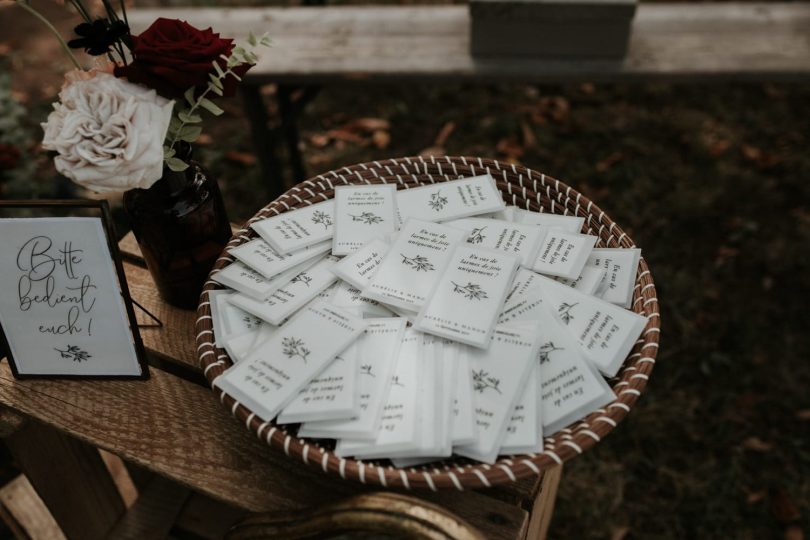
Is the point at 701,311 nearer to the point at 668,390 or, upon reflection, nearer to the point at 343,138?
the point at 668,390

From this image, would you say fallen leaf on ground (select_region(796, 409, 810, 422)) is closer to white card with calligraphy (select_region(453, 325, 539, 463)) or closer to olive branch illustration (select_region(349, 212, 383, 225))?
white card with calligraphy (select_region(453, 325, 539, 463))

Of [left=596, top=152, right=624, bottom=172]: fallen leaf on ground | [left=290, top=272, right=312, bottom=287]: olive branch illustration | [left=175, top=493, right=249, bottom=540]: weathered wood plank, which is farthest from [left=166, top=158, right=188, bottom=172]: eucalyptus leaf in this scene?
[left=596, top=152, right=624, bottom=172]: fallen leaf on ground

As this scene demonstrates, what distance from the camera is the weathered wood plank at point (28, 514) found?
56.7 inches

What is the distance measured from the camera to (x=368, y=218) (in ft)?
3.92

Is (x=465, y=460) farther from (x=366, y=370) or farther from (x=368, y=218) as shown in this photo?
(x=368, y=218)

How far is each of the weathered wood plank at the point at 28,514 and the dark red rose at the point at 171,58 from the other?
3.53ft

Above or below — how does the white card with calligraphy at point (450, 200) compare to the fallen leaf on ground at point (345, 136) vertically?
above

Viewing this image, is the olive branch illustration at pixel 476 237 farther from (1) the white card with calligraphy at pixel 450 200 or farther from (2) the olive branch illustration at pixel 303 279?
(2) the olive branch illustration at pixel 303 279

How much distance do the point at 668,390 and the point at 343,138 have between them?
1.63m

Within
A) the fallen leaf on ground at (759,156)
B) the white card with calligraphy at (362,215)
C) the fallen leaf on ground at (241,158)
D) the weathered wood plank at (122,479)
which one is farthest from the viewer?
the fallen leaf on ground at (241,158)

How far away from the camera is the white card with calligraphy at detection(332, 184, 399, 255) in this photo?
1155 millimetres

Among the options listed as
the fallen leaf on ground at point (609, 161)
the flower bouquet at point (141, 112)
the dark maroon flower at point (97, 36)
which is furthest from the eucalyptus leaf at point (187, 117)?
the fallen leaf on ground at point (609, 161)

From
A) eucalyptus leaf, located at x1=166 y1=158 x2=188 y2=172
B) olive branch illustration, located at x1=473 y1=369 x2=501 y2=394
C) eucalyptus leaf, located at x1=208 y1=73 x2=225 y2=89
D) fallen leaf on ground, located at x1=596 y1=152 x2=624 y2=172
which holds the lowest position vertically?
fallen leaf on ground, located at x1=596 y1=152 x2=624 y2=172

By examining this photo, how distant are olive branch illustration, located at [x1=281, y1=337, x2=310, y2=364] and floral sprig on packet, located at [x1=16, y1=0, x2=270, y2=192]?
298 millimetres
